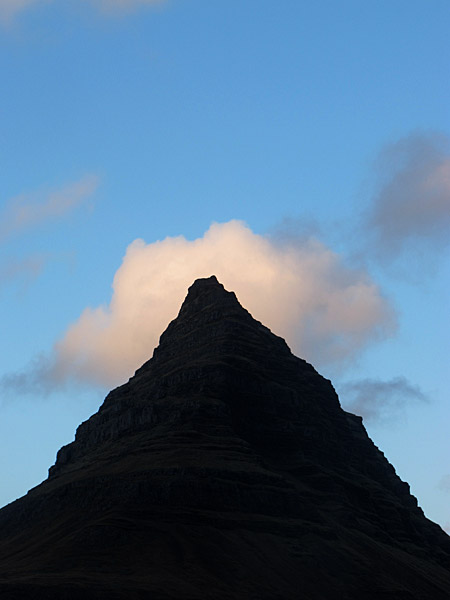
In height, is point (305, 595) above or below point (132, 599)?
above

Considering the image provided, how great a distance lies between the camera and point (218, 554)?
199500 millimetres

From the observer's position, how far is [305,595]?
19338 centimetres

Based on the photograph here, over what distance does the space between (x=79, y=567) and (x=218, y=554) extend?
29.5 m

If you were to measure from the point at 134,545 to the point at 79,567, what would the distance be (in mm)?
13939

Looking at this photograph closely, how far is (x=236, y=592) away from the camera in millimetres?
184125

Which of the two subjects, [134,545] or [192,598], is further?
[134,545]

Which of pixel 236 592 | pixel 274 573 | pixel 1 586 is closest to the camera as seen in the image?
pixel 1 586

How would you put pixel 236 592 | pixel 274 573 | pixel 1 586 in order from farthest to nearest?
pixel 274 573 → pixel 236 592 → pixel 1 586

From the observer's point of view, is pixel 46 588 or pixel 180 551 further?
pixel 180 551

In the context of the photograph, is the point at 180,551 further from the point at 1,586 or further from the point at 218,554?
the point at 1,586

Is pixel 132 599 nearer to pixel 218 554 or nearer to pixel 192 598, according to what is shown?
pixel 192 598

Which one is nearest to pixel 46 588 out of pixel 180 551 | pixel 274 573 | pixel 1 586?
pixel 1 586

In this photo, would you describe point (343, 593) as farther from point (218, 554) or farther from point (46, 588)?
point (46, 588)

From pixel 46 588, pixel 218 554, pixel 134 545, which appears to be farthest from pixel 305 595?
pixel 46 588
